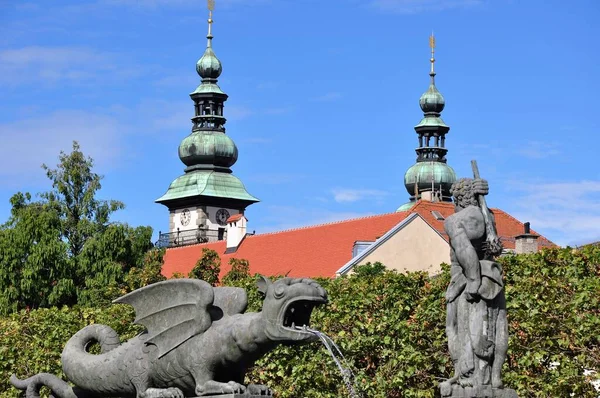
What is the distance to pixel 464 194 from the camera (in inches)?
567

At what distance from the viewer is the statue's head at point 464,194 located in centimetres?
1437

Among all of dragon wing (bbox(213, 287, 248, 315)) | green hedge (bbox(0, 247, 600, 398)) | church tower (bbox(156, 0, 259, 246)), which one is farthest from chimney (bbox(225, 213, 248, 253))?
dragon wing (bbox(213, 287, 248, 315))

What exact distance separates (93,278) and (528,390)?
1284 inches

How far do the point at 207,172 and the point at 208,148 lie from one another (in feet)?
7.56

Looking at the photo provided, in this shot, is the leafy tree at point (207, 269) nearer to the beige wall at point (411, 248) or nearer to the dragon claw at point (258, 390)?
the beige wall at point (411, 248)

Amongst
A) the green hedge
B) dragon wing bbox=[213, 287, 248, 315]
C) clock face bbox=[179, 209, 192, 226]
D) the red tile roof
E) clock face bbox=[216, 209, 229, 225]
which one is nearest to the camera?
dragon wing bbox=[213, 287, 248, 315]

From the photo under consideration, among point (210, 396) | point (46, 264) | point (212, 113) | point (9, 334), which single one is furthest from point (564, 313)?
point (212, 113)

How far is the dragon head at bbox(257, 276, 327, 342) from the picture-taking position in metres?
13.5

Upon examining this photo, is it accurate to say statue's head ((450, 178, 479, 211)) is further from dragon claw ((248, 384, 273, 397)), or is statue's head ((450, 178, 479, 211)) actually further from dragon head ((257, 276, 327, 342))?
dragon claw ((248, 384, 273, 397))

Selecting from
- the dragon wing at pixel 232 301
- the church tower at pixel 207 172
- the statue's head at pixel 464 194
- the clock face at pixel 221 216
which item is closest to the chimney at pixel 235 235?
the church tower at pixel 207 172

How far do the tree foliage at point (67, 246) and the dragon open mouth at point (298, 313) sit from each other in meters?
32.8

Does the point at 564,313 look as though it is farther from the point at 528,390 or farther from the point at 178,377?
the point at 178,377

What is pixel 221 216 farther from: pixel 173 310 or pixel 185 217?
pixel 173 310

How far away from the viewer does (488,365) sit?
14.1m
